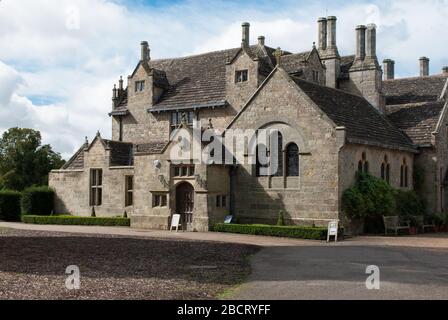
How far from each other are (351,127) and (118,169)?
592 inches

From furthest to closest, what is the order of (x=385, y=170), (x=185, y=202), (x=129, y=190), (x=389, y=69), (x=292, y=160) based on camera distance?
(x=389, y=69), (x=129, y=190), (x=385, y=170), (x=185, y=202), (x=292, y=160)

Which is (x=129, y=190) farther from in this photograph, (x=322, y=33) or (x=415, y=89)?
(x=415, y=89)

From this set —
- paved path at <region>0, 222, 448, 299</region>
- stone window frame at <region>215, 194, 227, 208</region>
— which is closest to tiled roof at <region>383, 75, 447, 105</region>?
stone window frame at <region>215, 194, 227, 208</region>

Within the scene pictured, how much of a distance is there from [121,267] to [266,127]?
17.8 meters

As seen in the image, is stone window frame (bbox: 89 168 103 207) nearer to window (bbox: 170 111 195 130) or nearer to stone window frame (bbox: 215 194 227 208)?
window (bbox: 170 111 195 130)

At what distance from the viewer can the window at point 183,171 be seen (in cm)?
3231

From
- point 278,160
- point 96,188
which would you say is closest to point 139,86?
point 96,188

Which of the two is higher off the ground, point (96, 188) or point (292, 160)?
point (292, 160)

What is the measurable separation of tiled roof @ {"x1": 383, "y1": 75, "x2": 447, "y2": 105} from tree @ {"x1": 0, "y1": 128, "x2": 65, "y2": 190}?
37.1 m

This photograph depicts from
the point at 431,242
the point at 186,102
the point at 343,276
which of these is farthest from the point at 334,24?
the point at 343,276

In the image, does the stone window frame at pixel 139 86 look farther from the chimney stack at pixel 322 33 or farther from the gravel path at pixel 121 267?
the gravel path at pixel 121 267

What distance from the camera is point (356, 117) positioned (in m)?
34.0

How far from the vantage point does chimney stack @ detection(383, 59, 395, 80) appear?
54.1 meters
